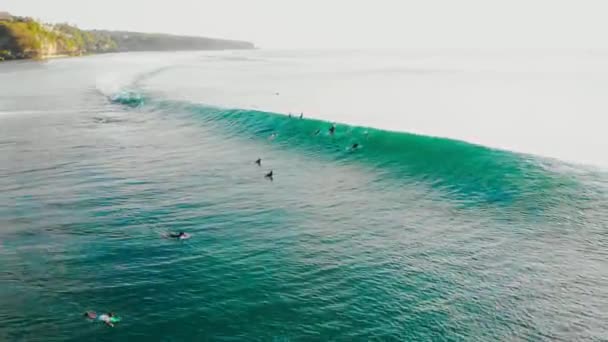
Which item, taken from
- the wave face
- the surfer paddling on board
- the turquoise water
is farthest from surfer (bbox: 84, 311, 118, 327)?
the wave face

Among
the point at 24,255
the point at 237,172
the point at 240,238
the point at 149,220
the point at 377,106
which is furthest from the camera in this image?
the point at 377,106

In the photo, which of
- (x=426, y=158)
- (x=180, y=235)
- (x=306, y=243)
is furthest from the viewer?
(x=426, y=158)

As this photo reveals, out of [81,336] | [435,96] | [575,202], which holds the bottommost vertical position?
[81,336]

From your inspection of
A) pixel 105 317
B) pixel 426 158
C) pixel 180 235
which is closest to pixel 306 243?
pixel 180 235

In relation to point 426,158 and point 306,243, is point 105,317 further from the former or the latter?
point 426,158

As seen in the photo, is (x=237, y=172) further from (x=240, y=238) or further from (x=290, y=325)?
Result: (x=290, y=325)

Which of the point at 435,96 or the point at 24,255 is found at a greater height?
the point at 435,96

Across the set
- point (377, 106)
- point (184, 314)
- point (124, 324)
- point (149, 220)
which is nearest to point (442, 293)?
point (184, 314)

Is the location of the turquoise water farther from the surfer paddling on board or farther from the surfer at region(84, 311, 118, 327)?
the surfer paddling on board
